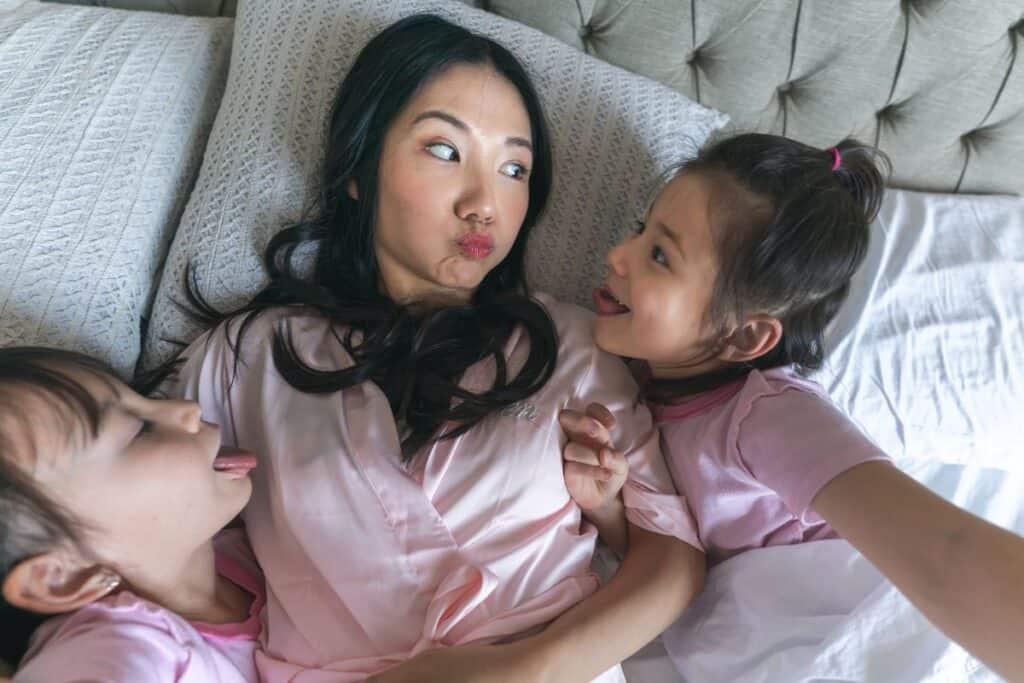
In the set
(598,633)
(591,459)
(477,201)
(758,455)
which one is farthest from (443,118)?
(598,633)

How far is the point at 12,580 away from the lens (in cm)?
79

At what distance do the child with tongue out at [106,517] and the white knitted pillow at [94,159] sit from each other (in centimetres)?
23

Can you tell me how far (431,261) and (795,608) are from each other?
2.48 ft

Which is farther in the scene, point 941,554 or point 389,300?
point 389,300

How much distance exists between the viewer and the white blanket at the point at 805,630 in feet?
3.10

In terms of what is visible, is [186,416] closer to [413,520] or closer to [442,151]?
[413,520]

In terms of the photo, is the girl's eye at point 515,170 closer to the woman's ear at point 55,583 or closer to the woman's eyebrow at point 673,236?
the woman's eyebrow at point 673,236

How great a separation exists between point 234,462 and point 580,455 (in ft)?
1.59

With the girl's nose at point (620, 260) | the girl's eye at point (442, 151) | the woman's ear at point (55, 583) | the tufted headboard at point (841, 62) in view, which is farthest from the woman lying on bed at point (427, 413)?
the tufted headboard at point (841, 62)

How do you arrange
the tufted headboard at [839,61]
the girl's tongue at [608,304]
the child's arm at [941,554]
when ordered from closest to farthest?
the child's arm at [941,554], the girl's tongue at [608,304], the tufted headboard at [839,61]

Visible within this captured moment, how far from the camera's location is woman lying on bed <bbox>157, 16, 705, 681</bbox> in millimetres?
950

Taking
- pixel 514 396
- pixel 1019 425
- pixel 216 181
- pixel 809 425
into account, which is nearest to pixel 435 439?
pixel 514 396

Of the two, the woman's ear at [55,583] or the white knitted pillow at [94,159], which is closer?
the woman's ear at [55,583]

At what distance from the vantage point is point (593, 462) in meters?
0.98
